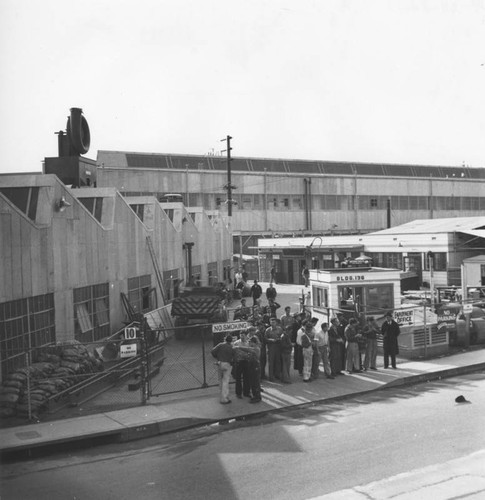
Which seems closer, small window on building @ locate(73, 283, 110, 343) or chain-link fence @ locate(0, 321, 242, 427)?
chain-link fence @ locate(0, 321, 242, 427)

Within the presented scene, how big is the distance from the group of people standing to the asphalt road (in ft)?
4.89

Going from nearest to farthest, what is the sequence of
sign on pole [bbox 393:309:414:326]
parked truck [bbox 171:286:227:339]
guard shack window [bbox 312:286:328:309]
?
sign on pole [bbox 393:309:414:326]
guard shack window [bbox 312:286:328:309]
parked truck [bbox 171:286:227:339]

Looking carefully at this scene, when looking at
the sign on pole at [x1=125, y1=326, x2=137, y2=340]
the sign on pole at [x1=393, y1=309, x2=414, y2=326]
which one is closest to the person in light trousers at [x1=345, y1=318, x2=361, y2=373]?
the sign on pole at [x1=393, y1=309, x2=414, y2=326]

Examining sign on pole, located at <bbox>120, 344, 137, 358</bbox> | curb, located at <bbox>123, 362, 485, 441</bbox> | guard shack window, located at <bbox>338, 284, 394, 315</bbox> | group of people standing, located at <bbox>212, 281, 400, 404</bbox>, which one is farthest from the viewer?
guard shack window, located at <bbox>338, 284, 394, 315</bbox>

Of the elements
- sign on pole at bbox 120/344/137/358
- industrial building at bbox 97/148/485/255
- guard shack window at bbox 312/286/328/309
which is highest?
industrial building at bbox 97/148/485/255

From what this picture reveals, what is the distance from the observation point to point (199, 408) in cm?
1335

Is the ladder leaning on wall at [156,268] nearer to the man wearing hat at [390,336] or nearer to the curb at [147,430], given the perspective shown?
the man wearing hat at [390,336]

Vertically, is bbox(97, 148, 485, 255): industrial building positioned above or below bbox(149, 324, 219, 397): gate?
above

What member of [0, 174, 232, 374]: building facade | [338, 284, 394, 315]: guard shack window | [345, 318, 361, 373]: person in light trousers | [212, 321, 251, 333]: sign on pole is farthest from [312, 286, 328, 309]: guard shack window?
[0, 174, 232, 374]: building facade

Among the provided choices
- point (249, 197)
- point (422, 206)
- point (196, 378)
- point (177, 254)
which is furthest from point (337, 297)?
point (422, 206)

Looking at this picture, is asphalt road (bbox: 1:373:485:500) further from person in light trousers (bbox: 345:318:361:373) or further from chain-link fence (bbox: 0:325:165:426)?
person in light trousers (bbox: 345:318:361:373)

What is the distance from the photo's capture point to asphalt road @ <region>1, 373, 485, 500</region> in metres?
8.66

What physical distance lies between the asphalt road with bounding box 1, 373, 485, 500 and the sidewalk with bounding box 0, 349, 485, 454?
0.37 meters

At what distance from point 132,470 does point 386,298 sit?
13.4 m
